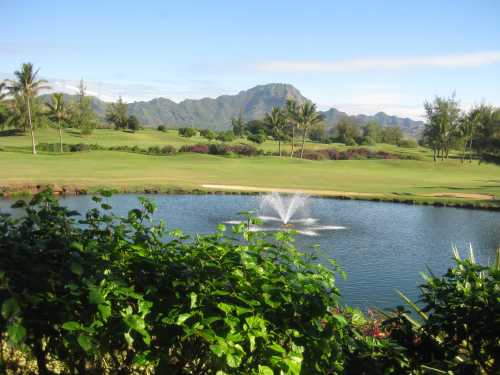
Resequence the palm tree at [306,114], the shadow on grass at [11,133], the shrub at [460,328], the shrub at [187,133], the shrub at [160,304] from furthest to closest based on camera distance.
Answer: the shrub at [187,133], the palm tree at [306,114], the shadow on grass at [11,133], the shrub at [460,328], the shrub at [160,304]

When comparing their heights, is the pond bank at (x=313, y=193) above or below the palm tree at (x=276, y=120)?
below

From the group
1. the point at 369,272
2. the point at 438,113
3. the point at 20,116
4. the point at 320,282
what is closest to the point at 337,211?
the point at 369,272

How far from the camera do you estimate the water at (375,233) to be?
17.5 m

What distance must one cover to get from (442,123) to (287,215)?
189 feet

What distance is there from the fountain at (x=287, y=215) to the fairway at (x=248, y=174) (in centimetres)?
523

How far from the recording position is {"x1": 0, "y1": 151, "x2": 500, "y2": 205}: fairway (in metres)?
42.7

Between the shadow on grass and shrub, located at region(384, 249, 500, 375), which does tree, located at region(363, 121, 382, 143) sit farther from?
shrub, located at region(384, 249, 500, 375)

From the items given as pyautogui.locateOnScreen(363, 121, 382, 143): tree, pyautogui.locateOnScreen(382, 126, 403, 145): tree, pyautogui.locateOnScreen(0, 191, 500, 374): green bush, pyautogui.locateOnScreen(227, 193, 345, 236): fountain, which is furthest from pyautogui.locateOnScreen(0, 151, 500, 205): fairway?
pyautogui.locateOnScreen(363, 121, 382, 143): tree

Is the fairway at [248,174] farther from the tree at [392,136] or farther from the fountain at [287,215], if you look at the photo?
the tree at [392,136]

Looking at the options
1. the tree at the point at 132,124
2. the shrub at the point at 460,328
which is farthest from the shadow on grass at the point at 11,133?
the shrub at the point at 460,328

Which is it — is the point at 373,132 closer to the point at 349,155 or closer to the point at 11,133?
the point at 349,155

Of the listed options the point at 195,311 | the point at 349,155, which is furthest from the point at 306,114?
the point at 195,311

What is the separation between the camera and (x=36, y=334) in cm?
332

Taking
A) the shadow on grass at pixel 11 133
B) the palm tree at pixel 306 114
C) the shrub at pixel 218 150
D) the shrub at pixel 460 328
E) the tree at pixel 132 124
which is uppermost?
the palm tree at pixel 306 114
